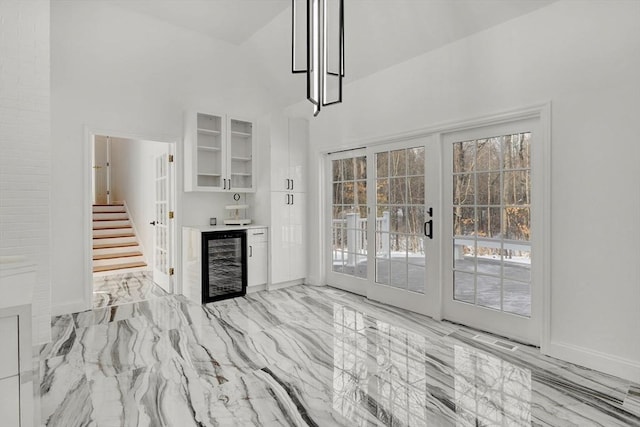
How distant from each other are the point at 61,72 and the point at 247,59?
218cm

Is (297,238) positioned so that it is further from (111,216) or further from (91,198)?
(111,216)

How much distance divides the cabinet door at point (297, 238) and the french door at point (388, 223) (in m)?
0.40

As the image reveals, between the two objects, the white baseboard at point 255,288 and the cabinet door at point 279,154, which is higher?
the cabinet door at point 279,154

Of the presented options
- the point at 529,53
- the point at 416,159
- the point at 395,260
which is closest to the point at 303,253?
the point at 395,260

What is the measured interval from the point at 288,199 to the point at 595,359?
355 cm

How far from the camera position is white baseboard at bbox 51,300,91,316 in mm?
3627

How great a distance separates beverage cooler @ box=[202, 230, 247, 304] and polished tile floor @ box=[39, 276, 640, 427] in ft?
2.16

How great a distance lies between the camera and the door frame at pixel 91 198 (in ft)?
12.5

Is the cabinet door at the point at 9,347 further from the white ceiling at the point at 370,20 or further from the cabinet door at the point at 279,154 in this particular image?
the cabinet door at the point at 279,154

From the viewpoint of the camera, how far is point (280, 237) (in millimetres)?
4707

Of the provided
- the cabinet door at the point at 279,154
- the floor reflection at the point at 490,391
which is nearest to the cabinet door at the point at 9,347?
the floor reflection at the point at 490,391

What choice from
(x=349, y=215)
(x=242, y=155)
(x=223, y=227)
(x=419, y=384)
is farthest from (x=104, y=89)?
(x=419, y=384)

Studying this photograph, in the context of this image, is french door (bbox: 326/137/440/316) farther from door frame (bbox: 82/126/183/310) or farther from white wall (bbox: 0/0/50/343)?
white wall (bbox: 0/0/50/343)

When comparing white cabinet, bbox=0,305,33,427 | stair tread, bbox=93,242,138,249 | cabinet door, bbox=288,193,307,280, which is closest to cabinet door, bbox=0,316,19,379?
white cabinet, bbox=0,305,33,427
